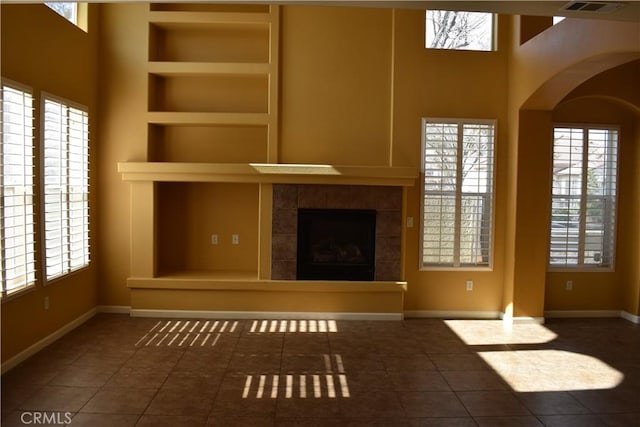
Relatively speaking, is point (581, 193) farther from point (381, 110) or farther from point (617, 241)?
point (381, 110)

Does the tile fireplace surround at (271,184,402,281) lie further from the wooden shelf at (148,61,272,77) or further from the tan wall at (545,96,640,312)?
the tan wall at (545,96,640,312)

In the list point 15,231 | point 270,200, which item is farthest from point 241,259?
point 15,231

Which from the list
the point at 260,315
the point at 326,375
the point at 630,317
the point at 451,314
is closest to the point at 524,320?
the point at 451,314

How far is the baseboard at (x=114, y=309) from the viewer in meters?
6.14

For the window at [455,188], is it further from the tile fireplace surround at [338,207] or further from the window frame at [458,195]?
the tile fireplace surround at [338,207]

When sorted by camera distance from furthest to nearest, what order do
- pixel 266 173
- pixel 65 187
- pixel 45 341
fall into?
pixel 266 173, pixel 65 187, pixel 45 341

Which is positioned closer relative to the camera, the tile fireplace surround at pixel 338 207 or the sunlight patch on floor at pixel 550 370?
the sunlight patch on floor at pixel 550 370

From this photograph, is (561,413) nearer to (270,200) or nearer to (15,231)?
(270,200)

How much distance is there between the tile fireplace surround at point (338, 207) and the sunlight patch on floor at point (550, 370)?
5.15 ft

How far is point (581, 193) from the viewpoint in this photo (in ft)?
20.6

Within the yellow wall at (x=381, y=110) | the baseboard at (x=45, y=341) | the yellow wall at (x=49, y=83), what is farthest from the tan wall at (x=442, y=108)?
the baseboard at (x=45, y=341)

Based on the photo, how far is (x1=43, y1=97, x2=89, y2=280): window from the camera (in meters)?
4.85

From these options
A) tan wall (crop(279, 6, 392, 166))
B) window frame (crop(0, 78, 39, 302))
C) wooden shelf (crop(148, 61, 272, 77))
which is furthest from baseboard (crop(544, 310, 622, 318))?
window frame (crop(0, 78, 39, 302))

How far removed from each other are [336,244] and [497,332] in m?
2.04
